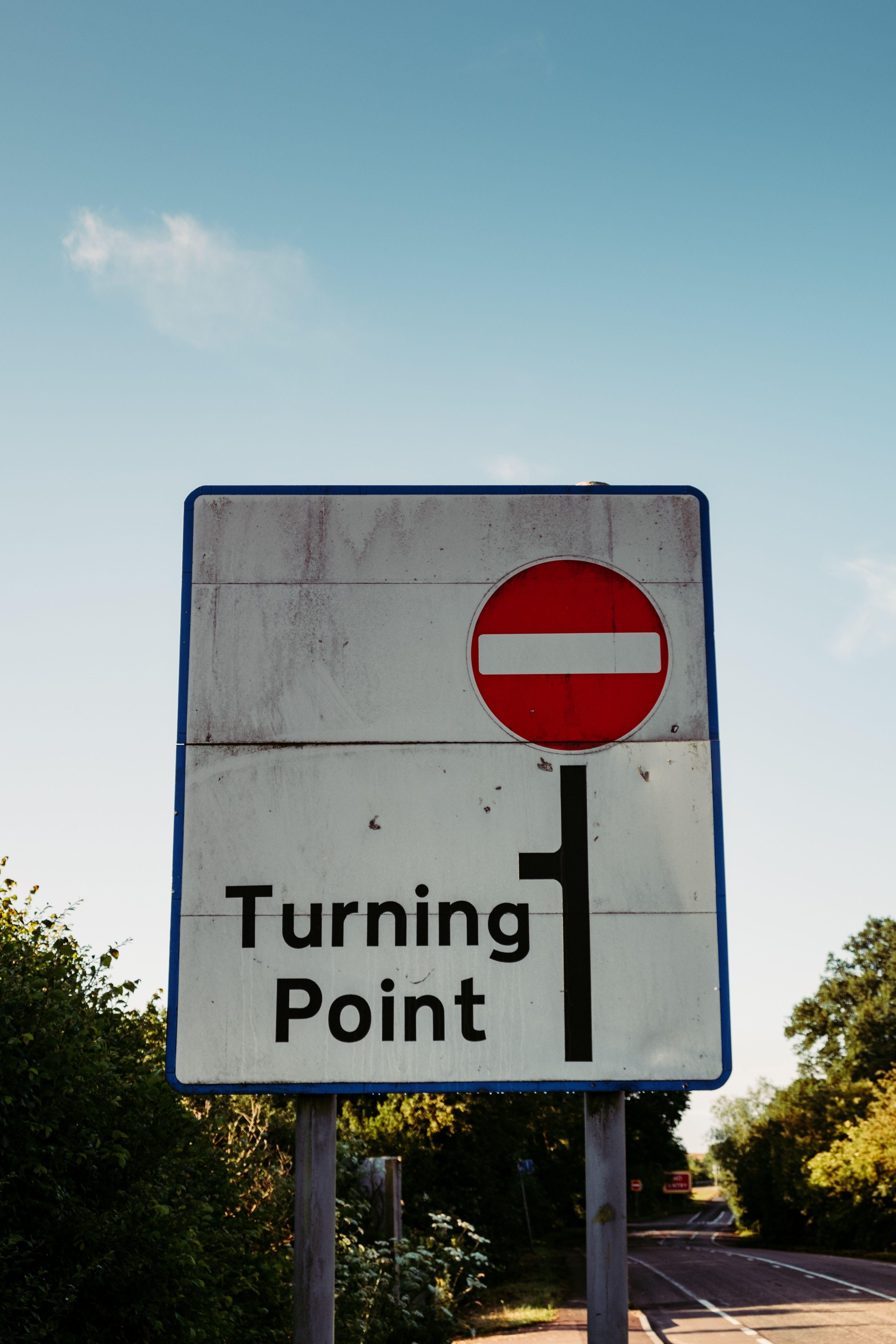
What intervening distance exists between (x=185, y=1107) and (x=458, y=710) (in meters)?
5.16

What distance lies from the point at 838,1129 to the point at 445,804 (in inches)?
2028

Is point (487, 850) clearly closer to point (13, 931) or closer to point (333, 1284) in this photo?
point (333, 1284)

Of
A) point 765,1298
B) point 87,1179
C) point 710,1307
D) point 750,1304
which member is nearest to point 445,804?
point 87,1179

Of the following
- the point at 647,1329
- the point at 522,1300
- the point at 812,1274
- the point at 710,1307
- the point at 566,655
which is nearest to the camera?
the point at 566,655

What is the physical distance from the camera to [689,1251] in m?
46.2

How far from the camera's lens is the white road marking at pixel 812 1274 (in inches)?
885

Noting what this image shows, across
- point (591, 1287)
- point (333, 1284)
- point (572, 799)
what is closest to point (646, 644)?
point (572, 799)

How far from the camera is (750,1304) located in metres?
21.9

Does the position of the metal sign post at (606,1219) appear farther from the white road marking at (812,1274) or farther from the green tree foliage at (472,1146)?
the white road marking at (812,1274)

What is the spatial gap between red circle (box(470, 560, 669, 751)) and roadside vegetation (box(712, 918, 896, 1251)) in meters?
38.2

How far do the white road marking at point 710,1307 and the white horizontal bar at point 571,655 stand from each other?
16.8m

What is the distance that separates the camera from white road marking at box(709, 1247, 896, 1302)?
22484 millimetres

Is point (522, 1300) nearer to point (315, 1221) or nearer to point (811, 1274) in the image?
point (811, 1274)

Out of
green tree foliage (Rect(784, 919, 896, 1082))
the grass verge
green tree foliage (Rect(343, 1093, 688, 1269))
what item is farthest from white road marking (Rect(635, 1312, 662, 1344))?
green tree foliage (Rect(784, 919, 896, 1082))
